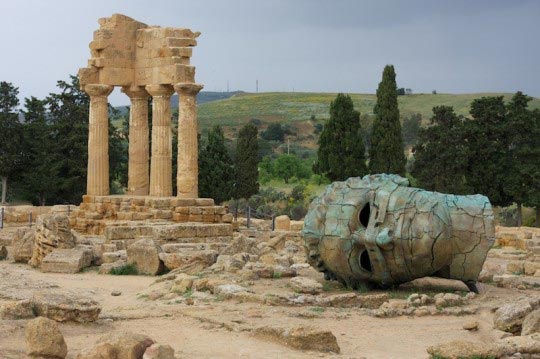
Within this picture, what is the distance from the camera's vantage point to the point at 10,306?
43.6ft

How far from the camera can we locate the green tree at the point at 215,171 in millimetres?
42938

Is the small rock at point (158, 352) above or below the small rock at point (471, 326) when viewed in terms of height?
above

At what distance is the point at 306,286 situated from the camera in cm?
1594

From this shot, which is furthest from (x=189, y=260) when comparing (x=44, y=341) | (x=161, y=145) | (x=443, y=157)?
(x=443, y=157)

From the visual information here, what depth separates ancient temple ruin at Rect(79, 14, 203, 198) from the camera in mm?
29875

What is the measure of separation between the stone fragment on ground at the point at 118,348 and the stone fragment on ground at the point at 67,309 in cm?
252

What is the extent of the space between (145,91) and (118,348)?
2177 cm

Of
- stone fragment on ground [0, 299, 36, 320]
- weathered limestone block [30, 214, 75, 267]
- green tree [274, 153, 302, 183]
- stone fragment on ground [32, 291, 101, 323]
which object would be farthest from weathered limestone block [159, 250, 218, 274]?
green tree [274, 153, 302, 183]

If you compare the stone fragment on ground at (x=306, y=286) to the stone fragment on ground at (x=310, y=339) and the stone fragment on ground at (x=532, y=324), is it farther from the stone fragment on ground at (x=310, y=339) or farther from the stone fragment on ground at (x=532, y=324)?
the stone fragment on ground at (x=532, y=324)

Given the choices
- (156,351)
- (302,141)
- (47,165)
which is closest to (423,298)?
(156,351)

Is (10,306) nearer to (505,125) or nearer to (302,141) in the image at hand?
(505,125)

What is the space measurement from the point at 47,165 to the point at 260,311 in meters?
30.6

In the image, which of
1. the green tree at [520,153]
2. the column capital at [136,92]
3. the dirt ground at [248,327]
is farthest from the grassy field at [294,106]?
the dirt ground at [248,327]

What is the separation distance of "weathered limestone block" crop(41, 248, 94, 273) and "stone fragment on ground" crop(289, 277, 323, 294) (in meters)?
6.89
